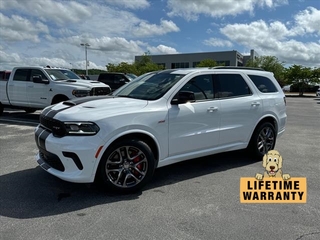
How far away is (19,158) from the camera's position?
534 centimetres

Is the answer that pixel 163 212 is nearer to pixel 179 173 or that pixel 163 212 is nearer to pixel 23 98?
pixel 179 173

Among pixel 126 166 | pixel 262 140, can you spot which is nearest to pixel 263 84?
pixel 262 140

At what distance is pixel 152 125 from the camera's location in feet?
12.6

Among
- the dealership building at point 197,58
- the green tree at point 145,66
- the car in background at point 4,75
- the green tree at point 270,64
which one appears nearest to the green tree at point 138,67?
the green tree at point 145,66

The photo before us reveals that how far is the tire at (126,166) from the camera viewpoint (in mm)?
3617

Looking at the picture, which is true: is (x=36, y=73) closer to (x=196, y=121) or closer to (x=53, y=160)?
(x=53, y=160)

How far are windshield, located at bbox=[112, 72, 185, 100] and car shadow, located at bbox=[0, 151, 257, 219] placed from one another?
134 cm

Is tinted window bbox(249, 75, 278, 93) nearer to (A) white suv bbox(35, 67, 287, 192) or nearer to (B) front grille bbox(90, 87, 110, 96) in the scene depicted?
(A) white suv bbox(35, 67, 287, 192)

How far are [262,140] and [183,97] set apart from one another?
2246 millimetres

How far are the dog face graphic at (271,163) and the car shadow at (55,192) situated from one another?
542 mm

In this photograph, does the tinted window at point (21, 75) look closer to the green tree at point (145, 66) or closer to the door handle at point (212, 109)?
the door handle at point (212, 109)

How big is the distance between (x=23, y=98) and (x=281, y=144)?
8684 millimetres

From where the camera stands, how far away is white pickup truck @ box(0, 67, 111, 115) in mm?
9352

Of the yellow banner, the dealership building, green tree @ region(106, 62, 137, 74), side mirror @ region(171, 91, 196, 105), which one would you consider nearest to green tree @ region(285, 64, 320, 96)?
the dealership building
